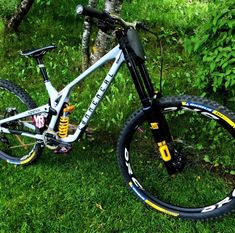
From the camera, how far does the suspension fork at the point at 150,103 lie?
378cm

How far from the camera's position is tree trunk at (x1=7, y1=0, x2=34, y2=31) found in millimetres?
6719

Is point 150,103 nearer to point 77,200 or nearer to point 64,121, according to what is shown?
point 64,121

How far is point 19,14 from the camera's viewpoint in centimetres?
682

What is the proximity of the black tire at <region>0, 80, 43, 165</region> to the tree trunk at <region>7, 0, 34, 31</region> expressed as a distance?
1896 mm

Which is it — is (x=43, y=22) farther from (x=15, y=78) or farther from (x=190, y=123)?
(x=190, y=123)

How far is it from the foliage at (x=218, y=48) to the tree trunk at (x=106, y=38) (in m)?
1.28

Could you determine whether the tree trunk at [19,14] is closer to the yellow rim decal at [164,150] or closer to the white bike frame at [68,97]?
the white bike frame at [68,97]

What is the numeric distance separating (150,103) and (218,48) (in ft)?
4.01

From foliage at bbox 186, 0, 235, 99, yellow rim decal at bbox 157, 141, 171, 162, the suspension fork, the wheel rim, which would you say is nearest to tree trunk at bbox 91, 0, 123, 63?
foliage at bbox 186, 0, 235, 99

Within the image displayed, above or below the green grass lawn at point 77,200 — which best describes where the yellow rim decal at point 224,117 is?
above

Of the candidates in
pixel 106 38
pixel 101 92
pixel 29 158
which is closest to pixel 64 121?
pixel 101 92

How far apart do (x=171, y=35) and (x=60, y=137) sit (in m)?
3.16

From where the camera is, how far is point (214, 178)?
457 centimetres

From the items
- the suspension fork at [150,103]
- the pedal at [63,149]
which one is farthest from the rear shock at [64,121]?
the suspension fork at [150,103]
